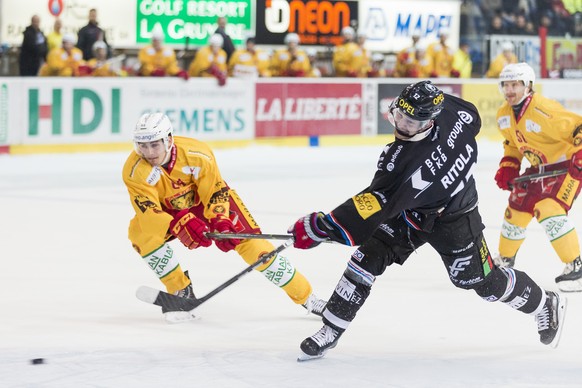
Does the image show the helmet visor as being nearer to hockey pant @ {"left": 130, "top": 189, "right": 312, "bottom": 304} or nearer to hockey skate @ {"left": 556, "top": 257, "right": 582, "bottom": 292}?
hockey pant @ {"left": 130, "top": 189, "right": 312, "bottom": 304}

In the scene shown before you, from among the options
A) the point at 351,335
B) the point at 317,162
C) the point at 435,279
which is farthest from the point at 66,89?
the point at 351,335

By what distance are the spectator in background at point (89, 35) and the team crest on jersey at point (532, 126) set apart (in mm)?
8680

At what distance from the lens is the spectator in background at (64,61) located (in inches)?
515

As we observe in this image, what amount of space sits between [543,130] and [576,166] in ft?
1.00

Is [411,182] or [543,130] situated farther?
[543,130]

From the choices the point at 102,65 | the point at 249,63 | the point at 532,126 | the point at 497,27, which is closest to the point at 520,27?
the point at 497,27

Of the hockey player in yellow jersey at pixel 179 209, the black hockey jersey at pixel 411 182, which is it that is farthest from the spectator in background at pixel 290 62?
the black hockey jersey at pixel 411 182

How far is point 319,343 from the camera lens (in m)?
4.56

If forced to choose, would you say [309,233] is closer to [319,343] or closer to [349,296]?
[349,296]

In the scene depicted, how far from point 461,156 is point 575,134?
79.6 inches

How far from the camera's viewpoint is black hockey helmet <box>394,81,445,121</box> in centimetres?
427

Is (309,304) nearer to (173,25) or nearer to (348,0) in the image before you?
(173,25)

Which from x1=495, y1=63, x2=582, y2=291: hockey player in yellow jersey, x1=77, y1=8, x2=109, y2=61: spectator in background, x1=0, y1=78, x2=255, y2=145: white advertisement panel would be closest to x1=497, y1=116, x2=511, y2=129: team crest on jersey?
x1=495, y1=63, x2=582, y2=291: hockey player in yellow jersey

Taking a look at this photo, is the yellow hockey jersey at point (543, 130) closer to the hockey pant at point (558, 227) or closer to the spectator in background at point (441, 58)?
the hockey pant at point (558, 227)
